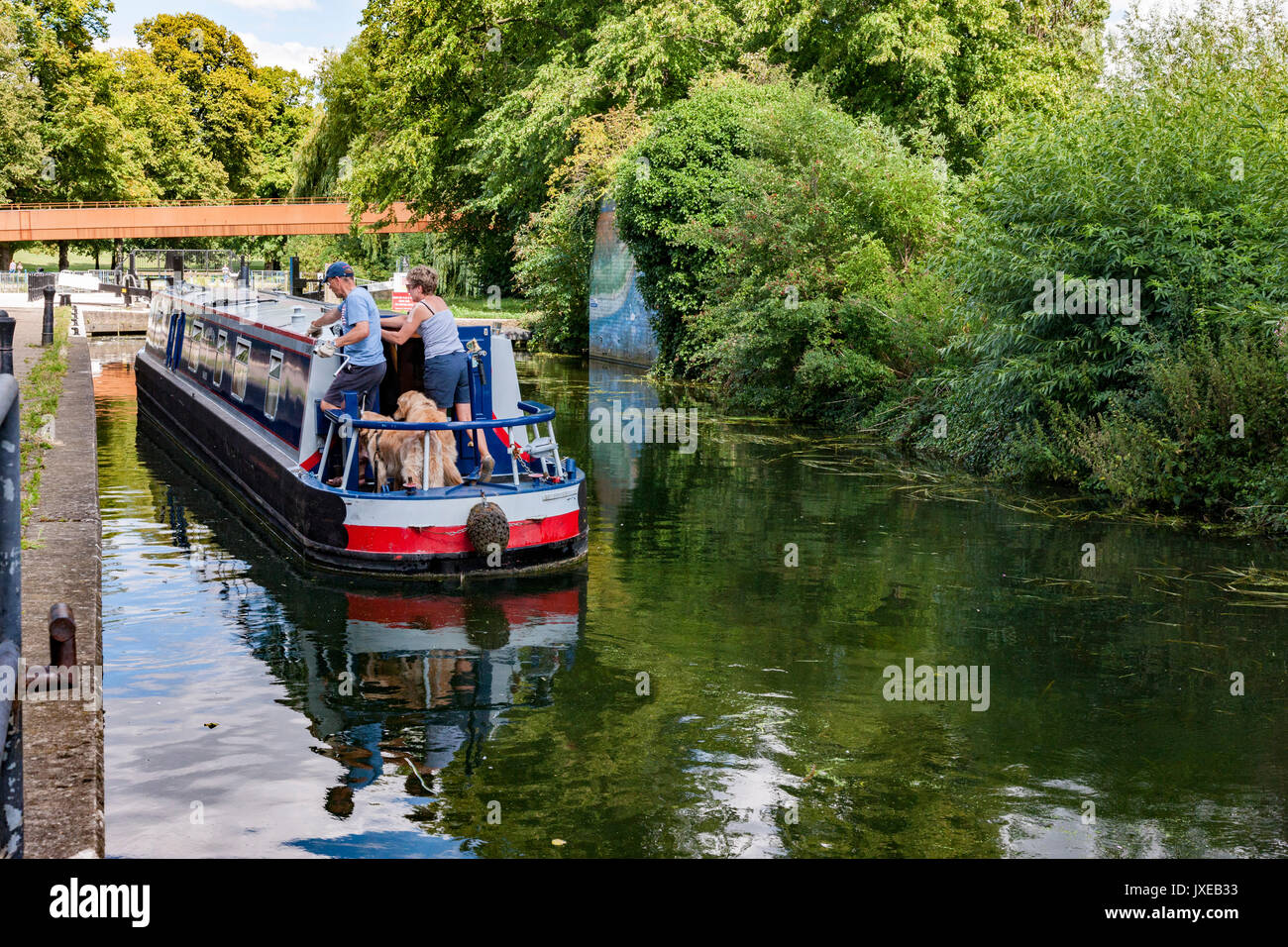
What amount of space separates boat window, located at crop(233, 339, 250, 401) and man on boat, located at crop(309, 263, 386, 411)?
3.91 meters

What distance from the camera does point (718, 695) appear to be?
7590 mm

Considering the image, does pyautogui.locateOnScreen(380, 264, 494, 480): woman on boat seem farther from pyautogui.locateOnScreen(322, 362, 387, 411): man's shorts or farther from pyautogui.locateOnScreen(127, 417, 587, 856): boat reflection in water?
pyautogui.locateOnScreen(127, 417, 587, 856): boat reflection in water

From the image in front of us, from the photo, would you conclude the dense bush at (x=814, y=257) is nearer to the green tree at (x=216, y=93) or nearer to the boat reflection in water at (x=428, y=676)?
the boat reflection in water at (x=428, y=676)

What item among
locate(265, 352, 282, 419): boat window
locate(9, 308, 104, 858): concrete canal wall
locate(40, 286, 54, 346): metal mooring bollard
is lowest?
locate(9, 308, 104, 858): concrete canal wall

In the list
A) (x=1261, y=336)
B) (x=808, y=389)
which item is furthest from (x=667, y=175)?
(x=1261, y=336)

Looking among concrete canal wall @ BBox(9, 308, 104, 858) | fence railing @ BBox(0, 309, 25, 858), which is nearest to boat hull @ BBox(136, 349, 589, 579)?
concrete canal wall @ BBox(9, 308, 104, 858)

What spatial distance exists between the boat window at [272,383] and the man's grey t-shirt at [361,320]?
2.34 meters

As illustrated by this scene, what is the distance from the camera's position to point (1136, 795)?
6.12m

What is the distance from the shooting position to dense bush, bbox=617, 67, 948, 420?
Answer: 1905cm

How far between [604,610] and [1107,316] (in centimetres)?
707

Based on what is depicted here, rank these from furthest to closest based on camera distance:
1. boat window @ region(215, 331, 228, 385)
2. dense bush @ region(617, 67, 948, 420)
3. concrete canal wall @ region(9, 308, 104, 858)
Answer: dense bush @ region(617, 67, 948, 420)
boat window @ region(215, 331, 228, 385)
concrete canal wall @ region(9, 308, 104, 858)

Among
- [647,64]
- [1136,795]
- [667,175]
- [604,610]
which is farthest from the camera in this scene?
[647,64]

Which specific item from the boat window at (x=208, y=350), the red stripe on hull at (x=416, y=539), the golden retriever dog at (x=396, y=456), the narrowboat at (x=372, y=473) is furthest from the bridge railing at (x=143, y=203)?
the red stripe on hull at (x=416, y=539)

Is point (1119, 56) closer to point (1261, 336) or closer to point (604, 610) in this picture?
point (1261, 336)
